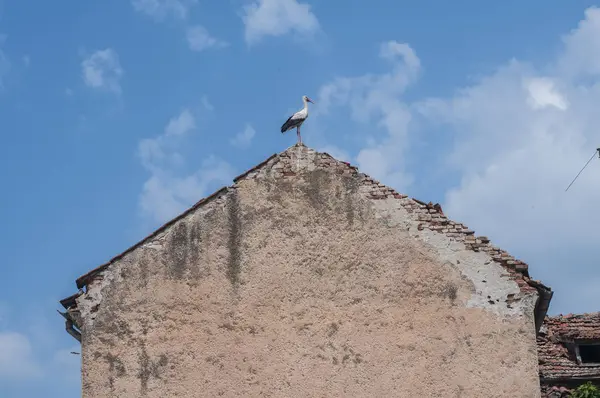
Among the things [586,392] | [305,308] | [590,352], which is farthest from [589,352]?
[305,308]

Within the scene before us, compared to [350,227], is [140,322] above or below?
below

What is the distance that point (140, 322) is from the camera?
16172 mm

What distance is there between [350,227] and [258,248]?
1528mm

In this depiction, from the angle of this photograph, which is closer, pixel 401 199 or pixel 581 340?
pixel 401 199

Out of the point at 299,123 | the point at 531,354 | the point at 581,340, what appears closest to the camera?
the point at 531,354

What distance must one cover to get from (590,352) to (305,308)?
732cm

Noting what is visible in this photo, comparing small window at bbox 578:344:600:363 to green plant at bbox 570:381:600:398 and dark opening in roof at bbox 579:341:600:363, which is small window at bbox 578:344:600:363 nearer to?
dark opening in roof at bbox 579:341:600:363

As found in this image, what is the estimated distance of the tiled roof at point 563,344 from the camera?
1933 centimetres

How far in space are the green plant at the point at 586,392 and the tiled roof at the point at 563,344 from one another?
0.63 meters

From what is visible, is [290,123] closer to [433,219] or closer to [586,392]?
[433,219]

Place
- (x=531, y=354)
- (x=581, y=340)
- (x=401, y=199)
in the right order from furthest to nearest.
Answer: (x=581, y=340) → (x=401, y=199) → (x=531, y=354)

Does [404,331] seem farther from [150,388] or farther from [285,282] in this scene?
[150,388]

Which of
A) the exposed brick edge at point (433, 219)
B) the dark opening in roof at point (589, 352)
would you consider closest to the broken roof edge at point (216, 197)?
the exposed brick edge at point (433, 219)

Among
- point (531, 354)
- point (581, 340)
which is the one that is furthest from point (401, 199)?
point (581, 340)
